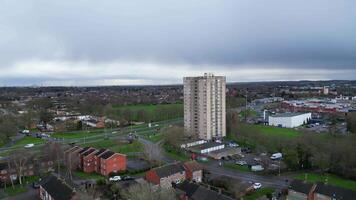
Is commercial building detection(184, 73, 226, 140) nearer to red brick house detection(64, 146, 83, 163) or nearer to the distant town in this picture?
the distant town

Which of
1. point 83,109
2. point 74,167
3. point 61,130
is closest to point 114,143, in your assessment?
point 74,167

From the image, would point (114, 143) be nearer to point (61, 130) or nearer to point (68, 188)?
point (61, 130)

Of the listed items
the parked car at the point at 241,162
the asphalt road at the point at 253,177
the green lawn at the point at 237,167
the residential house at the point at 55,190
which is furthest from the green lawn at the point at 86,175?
the parked car at the point at 241,162

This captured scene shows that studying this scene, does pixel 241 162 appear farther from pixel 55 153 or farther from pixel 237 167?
pixel 55 153

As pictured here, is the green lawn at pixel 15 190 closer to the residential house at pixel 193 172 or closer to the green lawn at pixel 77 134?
the residential house at pixel 193 172

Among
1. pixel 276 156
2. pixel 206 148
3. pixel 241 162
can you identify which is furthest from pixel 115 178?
pixel 276 156

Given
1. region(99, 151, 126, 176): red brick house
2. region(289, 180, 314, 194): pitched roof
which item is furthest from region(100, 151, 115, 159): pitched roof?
region(289, 180, 314, 194): pitched roof
